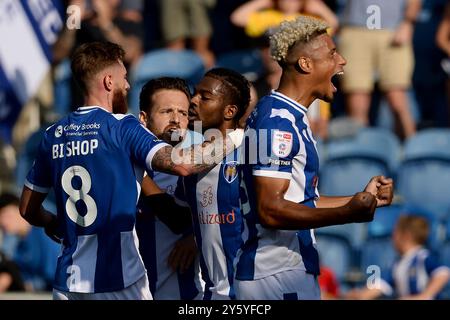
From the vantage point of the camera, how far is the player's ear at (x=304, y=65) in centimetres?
654

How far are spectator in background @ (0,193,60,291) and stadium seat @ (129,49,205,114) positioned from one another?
4.68 feet

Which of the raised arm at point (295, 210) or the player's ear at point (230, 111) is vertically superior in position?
the player's ear at point (230, 111)

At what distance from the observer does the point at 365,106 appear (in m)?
11.4

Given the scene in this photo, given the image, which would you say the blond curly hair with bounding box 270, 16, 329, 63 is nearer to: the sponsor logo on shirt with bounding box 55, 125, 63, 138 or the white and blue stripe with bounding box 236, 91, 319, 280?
the white and blue stripe with bounding box 236, 91, 319, 280

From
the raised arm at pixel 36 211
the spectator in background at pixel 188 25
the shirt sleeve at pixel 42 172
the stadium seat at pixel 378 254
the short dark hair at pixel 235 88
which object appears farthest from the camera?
the spectator in background at pixel 188 25

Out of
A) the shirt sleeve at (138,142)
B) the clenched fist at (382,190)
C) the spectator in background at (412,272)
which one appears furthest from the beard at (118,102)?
the spectator in background at (412,272)

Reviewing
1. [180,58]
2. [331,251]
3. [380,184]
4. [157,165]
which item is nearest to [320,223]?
[380,184]

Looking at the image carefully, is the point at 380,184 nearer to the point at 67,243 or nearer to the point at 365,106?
the point at 67,243

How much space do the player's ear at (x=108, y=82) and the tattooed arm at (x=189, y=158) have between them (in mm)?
568

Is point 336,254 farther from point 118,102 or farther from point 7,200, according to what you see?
point 118,102

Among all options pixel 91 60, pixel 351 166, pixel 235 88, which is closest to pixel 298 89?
pixel 235 88

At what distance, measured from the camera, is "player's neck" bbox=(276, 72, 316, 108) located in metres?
6.52

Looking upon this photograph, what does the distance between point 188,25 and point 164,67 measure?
457mm

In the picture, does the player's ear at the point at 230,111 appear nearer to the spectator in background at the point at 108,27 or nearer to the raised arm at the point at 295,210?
the raised arm at the point at 295,210
